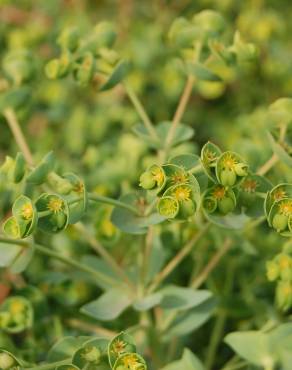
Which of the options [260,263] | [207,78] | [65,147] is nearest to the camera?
[207,78]

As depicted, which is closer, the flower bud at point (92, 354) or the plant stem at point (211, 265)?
the flower bud at point (92, 354)

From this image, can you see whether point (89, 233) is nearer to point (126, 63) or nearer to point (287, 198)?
point (126, 63)

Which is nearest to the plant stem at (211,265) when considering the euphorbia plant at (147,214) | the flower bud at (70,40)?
the euphorbia plant at (147,214)

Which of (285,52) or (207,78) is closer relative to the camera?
(207,78)

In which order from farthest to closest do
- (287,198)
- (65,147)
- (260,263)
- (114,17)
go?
(114,17)
(65,147)
(260,263)
(287,198)

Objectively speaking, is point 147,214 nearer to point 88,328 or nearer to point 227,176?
point 227,176

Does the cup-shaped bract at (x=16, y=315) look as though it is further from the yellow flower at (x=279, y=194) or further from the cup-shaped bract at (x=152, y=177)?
the yellow flower at (x=279, y=194)

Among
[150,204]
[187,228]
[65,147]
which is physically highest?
[150,204]

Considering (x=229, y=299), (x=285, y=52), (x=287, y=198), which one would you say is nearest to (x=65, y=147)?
(x=285, y=52)
